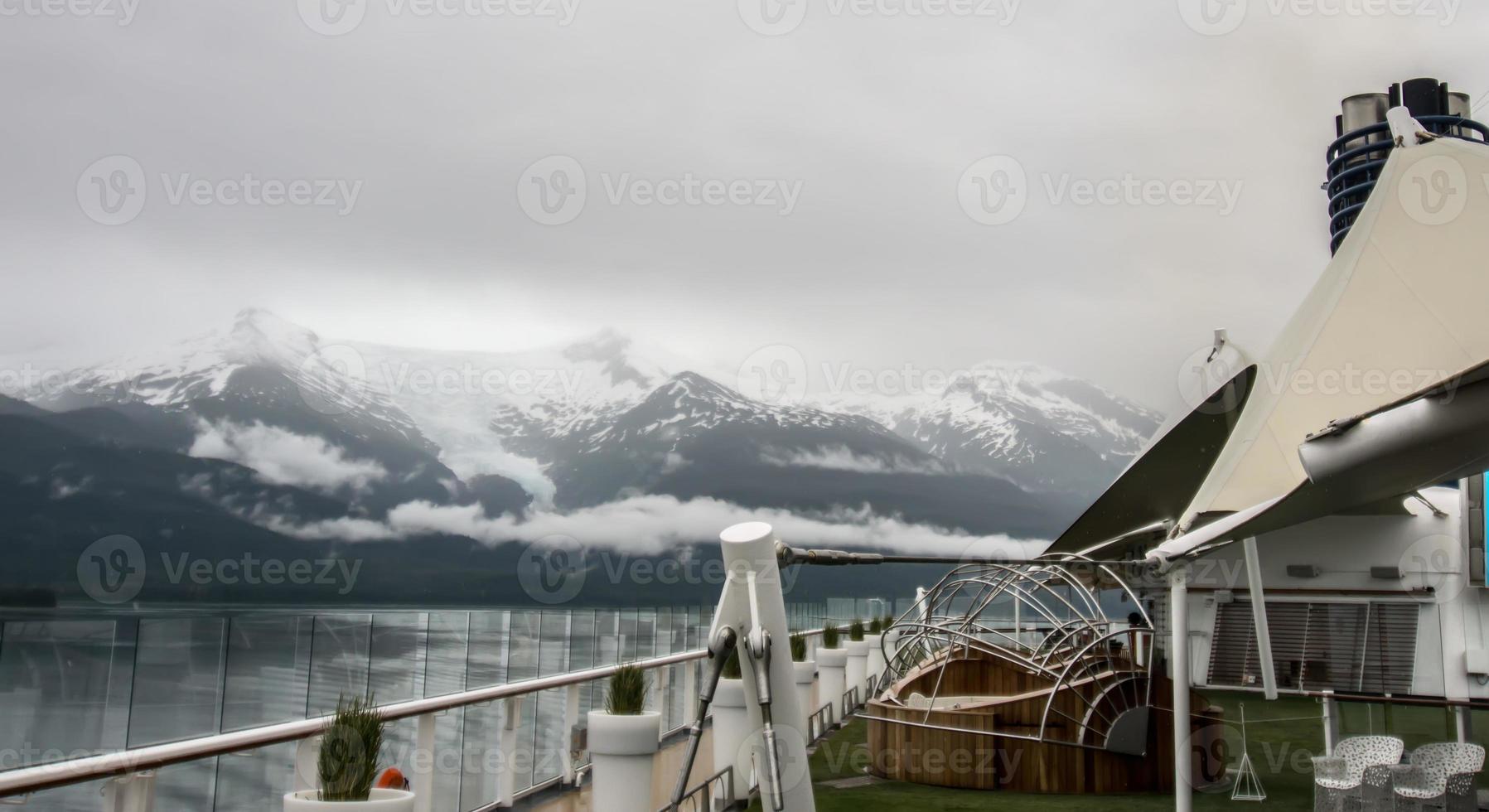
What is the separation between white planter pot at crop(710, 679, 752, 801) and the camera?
10.4 metres

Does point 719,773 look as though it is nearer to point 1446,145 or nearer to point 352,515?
point 1446,145

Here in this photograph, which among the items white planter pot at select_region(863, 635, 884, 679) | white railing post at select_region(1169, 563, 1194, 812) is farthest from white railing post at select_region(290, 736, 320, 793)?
white planter pot at select_region(863, 635, 884, 679)

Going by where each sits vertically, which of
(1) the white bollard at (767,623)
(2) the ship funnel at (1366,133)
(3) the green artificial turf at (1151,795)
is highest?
(2) the ship funnel at (1366,133)

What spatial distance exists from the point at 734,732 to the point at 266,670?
4.94 metres

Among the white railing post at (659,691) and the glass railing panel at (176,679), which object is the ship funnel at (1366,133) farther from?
the glass railing panel at (176,679)

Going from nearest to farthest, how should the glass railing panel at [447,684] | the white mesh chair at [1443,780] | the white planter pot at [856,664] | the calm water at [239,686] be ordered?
the calm water at [239,686] < the glass railing panel at [447,684] < the white mesh chair at [1443,780] < the white planter pot at [856,664]

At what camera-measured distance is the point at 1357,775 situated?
9.33 m

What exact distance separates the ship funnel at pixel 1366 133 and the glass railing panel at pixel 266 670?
83.2m

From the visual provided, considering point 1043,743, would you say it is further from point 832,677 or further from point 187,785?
point 187,785

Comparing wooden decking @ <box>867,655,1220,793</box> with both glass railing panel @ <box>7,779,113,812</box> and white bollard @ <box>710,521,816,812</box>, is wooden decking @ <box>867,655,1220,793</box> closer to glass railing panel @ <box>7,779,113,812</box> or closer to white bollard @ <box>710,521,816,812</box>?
A: white bollard @ <box>710,521,816,812</box>

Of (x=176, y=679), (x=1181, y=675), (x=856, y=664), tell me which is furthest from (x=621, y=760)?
(x=856, y=664)

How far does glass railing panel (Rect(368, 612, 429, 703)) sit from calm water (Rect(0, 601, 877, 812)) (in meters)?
0.01

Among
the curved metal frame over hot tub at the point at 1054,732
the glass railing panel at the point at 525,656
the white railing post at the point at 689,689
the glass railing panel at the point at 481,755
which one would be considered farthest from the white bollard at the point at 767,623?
the white railing post at the point at 689,689

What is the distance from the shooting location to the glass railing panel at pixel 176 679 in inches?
211
